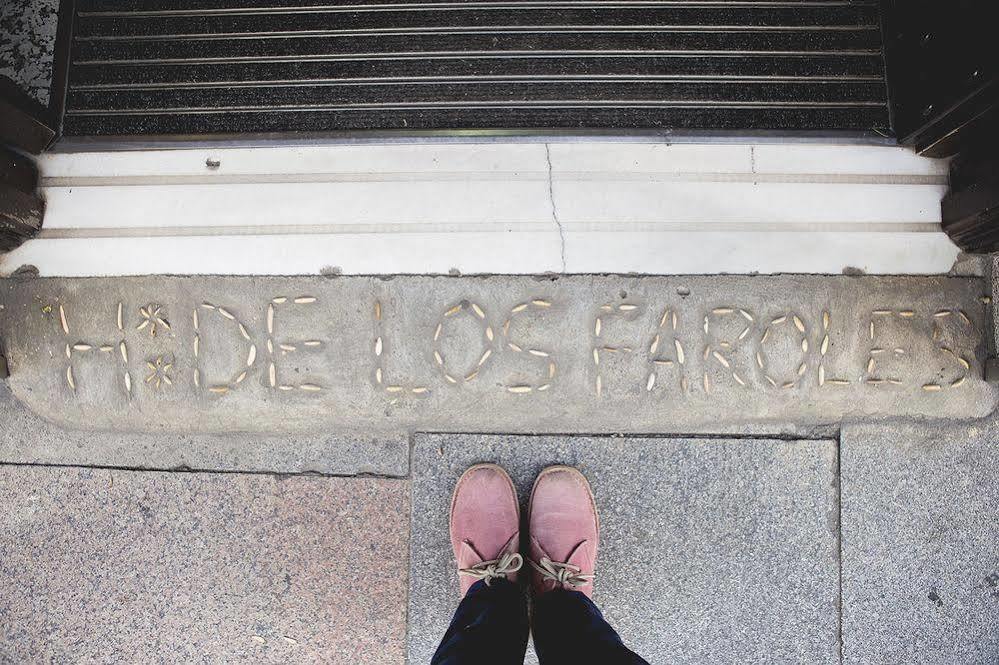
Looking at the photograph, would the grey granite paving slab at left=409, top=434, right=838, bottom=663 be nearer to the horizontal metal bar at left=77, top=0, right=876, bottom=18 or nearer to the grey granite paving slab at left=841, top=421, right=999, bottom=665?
the grey granite paving slab at left=841, top=421, right=999, bottom=665

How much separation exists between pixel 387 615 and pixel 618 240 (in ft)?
4.83

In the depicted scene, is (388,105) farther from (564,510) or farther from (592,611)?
(592,611)

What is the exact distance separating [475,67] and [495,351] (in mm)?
950

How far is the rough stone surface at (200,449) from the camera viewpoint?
188 centimetres

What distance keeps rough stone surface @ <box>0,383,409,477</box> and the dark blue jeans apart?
19.8 inches

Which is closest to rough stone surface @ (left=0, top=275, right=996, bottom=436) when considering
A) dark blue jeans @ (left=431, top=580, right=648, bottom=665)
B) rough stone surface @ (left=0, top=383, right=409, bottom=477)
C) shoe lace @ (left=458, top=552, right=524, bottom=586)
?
rough stone surface @ (left=0, top=383, right=409, bottom=477)

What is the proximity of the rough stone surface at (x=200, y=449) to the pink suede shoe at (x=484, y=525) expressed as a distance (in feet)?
0.76

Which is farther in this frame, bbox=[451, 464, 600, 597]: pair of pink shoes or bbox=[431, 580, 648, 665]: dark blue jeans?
bbox=[451, 464, 600, 597]: pair of pink shoes

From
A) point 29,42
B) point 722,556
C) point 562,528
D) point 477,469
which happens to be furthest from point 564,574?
point 29,42

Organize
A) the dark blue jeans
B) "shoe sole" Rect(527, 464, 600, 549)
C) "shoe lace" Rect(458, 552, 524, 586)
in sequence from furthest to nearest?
"shoe sole" Rect(527, 464, 600, 549) → "shoe lace" Rect(458, 552, 524, 586) → the dark blue jeans

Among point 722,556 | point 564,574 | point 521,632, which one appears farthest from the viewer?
point 722,556

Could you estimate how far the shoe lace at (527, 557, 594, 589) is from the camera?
5.71ft

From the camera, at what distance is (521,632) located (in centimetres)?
158

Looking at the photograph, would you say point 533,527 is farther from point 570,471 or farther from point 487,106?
point 487,106
